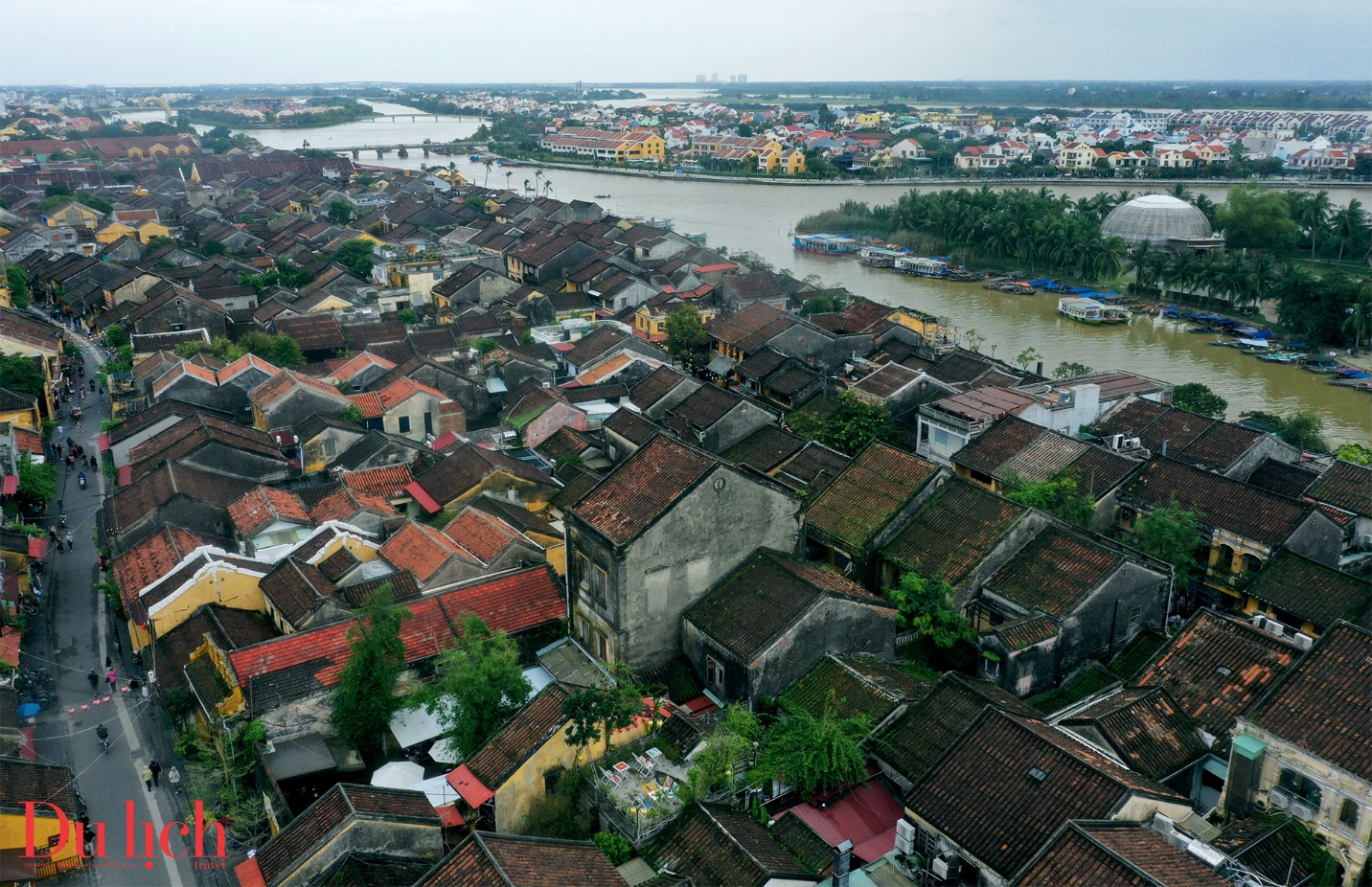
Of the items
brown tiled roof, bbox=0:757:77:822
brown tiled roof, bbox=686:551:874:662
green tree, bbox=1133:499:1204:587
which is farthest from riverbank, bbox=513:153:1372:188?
brown tiled roof, bbox=0:757:77:822

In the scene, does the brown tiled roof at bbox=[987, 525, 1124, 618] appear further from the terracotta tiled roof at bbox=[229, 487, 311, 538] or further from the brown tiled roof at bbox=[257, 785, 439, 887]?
the terracotta tiled roof at bbox=[229, 487, 311, 538]

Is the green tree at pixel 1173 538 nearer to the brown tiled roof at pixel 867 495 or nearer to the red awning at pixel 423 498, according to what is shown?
the brown tiled roof at pixel 867 495

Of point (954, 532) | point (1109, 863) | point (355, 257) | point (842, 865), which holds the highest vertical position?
point (1109, 863)

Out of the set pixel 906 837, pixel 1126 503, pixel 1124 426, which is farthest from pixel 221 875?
pixel 1124 426

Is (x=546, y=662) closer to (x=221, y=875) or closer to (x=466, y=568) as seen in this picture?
(x=466, y=568)

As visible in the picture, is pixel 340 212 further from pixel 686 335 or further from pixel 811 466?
pixel 811 466

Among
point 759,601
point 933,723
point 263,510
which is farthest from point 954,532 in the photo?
point 263,510
